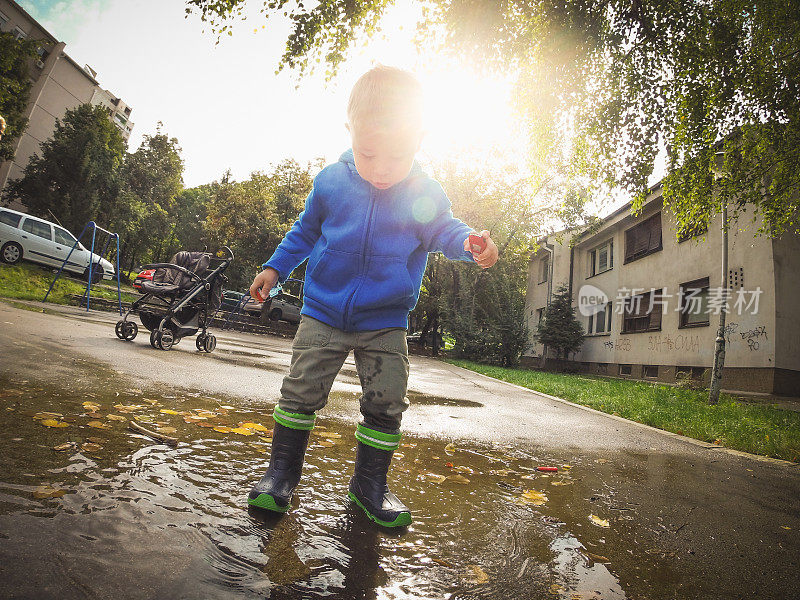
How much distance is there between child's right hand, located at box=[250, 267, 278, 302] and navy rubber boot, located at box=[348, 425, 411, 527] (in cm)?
75

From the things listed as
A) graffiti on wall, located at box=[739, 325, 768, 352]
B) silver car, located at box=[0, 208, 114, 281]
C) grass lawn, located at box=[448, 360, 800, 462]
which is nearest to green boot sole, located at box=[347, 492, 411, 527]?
grass lawn, located at box=[448, 360, 800, 462]

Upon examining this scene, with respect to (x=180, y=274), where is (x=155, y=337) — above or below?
below

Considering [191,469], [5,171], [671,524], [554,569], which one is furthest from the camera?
[5,171]

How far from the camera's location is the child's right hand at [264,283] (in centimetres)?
202

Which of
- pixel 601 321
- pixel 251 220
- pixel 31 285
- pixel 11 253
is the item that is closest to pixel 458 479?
pixel 31 285

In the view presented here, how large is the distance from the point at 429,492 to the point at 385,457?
39 cm

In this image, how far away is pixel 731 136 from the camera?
6.46m

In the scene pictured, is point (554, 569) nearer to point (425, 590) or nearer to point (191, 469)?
point (425, 590)

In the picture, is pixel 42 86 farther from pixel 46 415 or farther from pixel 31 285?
pixel 46 415

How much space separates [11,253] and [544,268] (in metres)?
25.3

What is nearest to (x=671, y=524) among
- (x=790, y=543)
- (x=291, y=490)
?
(x=790, y=543)

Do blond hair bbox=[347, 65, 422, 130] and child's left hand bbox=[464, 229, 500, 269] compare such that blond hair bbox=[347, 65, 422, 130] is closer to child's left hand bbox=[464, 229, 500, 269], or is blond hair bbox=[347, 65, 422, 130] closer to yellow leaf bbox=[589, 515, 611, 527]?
child's left hand bbox=[464, 229, 500, 269]

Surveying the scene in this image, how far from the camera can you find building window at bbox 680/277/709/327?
44.7 feet

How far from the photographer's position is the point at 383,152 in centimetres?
189
